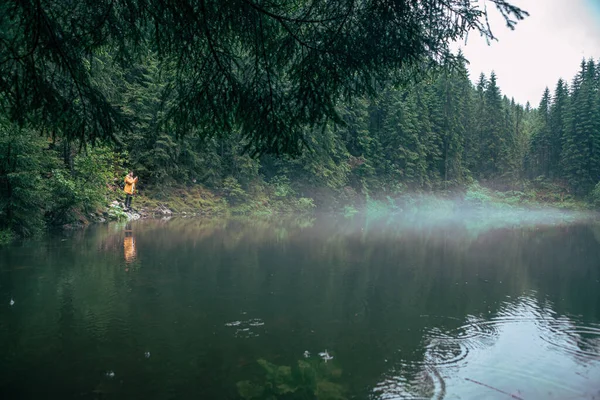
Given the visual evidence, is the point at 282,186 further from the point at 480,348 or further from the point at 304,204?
the point at 480,348

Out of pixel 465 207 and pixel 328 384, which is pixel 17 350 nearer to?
pixel 328 384

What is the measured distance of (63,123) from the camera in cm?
454

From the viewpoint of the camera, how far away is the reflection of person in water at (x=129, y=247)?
10.6 metres

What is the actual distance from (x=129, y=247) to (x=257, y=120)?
8.87 meters

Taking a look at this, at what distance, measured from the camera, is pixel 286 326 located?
20.6 ft

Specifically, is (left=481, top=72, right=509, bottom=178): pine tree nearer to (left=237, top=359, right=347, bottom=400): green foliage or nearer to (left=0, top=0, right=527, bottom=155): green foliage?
(left=0, top=0, right=527, bottom=155): green foliage

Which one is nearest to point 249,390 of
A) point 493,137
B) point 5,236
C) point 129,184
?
point 5,236

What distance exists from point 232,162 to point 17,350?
85.7 feet

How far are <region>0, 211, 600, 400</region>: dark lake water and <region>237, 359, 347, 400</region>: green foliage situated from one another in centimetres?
2

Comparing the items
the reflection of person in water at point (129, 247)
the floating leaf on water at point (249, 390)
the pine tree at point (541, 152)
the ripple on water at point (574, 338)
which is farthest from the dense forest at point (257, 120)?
the ripple on water at point (574, 338)

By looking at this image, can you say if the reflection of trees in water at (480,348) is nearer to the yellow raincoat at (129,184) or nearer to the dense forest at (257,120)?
the dense forest at (257,120)

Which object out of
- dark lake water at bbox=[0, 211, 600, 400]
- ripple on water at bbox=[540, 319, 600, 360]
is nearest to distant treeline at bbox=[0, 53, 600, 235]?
dark lake water at bbox=[0, 211, 600, 400]

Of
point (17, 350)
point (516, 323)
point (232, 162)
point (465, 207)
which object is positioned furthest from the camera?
point (465, 207)

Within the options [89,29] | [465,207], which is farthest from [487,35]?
[465,207]
